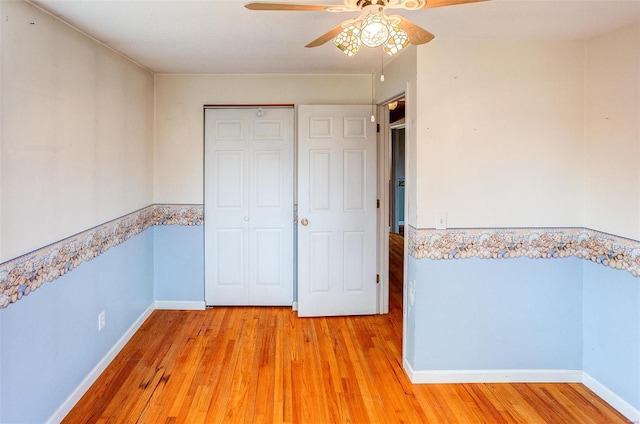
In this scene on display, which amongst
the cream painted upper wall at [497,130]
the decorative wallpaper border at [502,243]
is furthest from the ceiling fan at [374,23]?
the decorative wallpaper border at [502,243]

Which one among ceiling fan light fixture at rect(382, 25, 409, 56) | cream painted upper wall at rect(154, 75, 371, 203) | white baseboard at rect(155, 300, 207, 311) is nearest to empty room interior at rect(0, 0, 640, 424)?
ceiling fan light fixture at rect(382, 25, 409, 56)

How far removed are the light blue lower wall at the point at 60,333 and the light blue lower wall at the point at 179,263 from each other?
0.56 meters

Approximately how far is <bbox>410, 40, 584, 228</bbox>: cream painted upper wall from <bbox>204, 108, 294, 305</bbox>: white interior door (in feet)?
5.35

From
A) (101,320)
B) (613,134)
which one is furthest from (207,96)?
(613,134)

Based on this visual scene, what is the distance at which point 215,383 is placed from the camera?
101 inches

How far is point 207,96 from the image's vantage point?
12.3 ft

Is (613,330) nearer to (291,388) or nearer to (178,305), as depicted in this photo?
(291,388)

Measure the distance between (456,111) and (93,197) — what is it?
2.40m

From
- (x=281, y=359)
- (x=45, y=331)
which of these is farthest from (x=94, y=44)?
(x=281, y=359)

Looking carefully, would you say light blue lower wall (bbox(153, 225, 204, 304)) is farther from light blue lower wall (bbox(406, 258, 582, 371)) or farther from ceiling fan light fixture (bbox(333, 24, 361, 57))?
ceiling fan light fixture (bbox(333, 24, 361, 57))

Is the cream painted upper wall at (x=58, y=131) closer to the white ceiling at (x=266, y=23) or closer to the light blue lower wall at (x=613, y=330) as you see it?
the white ceiling at (x=266, y=23)

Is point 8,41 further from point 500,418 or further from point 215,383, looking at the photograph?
point 500,418

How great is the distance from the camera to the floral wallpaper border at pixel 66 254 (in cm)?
183

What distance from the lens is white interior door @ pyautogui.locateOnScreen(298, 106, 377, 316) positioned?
360 centimetres
